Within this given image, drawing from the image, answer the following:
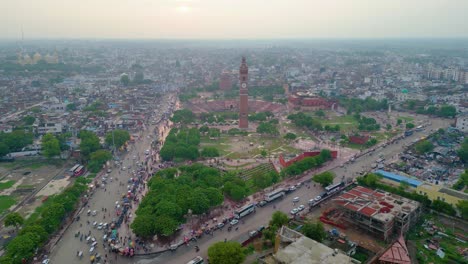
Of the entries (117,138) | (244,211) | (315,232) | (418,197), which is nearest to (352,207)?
(315,232)

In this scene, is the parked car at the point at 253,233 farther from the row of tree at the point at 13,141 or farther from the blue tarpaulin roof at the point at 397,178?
the row of tree at the point at 13,141

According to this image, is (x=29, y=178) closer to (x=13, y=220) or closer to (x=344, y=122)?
(x=13, y=220)

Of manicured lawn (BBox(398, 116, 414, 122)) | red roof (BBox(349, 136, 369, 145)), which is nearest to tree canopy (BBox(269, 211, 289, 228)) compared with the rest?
red roof (BBox(349, 136, 369, 145))

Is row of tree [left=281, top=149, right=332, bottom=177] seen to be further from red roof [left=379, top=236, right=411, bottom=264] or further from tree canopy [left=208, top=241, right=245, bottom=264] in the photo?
tree canopy [left=208, top=241, right=245, bottom=264]

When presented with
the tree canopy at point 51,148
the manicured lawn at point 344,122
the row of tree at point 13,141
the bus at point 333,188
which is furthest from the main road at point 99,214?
the manicured lawn at point 344,122

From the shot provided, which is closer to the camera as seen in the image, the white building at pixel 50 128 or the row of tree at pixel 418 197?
the row of tree at pixel 418 197
